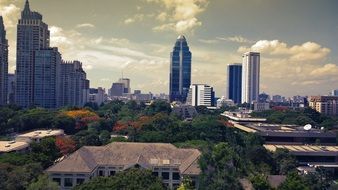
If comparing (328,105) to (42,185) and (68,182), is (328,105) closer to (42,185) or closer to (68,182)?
(68,182)

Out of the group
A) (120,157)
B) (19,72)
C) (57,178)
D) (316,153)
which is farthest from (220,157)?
(19,72)

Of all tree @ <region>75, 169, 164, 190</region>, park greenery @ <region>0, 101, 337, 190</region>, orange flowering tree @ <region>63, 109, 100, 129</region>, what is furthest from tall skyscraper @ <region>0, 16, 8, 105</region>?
tree @ <region>75, 169, 164, 190</region>

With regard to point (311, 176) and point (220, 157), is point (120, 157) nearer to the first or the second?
point (220, 157)

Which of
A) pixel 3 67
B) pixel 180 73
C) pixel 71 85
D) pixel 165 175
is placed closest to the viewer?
pixel 165 175

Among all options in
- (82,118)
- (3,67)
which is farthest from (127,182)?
(3,67)

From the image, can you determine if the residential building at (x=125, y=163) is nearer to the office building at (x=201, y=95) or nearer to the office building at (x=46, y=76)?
the office building at (x=46, y=76)

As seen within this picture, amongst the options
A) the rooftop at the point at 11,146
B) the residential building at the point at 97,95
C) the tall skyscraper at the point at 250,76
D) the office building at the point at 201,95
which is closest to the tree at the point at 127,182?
the rooftop at the point at 11,146

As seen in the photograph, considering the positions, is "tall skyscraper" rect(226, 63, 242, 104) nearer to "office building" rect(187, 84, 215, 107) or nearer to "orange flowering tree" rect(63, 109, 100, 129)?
"office building" rect(187, 84, 215, 107)
